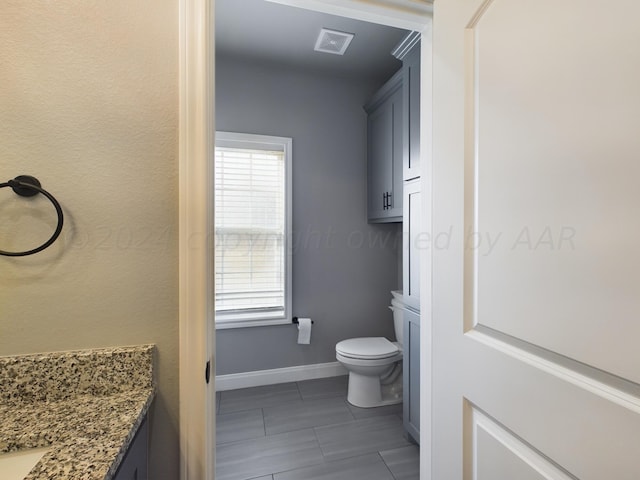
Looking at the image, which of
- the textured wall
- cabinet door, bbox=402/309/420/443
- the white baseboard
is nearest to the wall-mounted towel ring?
the textured wall

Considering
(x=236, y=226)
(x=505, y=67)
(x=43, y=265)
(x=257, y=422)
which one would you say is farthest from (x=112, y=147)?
(x=257, y=422)

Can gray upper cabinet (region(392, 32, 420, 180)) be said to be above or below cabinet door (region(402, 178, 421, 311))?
above

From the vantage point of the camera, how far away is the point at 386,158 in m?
2.34

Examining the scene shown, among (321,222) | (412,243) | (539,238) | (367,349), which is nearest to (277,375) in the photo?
(367,349)

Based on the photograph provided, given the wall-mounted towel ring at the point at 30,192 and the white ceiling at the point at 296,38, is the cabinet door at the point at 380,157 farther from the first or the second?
the wall-mounted towel ring at the point at 30,192

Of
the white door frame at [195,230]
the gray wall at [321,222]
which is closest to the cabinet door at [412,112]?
the gray wall at [321,222]

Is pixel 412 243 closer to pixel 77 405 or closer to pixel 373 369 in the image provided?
pixel 373 369

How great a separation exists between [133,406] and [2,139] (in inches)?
27.9

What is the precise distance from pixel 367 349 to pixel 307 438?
27.2 inches

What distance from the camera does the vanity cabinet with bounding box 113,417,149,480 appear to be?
1.97 ft

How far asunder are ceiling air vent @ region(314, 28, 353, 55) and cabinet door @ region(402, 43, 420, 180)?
1.79 ft

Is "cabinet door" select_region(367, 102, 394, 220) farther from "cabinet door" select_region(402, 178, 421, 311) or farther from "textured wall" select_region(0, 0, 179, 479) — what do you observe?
"textured wall" select_region(0, 0, 179, 479)

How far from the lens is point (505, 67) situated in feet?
2.24

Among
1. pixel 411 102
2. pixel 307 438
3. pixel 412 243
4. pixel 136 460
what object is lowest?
pixel 307 438
